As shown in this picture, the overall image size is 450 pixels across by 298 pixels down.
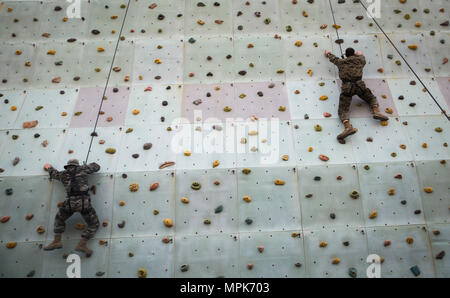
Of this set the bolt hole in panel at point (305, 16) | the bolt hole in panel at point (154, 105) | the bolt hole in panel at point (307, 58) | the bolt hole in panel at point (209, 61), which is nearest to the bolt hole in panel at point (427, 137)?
the bolt hole in panel at point (307, 58)

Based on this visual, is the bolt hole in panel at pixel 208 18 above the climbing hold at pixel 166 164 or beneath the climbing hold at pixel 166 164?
above

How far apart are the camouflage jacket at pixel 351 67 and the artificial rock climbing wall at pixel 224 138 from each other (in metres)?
0.51

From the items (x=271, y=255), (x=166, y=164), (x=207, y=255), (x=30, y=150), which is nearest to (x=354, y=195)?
(x=271, y=255)

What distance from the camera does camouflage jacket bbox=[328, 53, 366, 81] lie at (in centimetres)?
648

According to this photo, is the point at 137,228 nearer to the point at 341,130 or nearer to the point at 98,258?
the point at 98,258

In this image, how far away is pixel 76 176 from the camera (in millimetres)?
5898

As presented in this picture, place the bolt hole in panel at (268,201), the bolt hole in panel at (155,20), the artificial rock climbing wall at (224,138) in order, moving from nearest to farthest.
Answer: the artificial rock climbing wall at (224,138)
the bolt hole in panel at (268,201)
the bolt hole in panel at (155,20)

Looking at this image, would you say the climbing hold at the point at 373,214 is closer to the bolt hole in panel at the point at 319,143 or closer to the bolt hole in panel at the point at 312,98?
the bolt hole in panel at the point at 319,143

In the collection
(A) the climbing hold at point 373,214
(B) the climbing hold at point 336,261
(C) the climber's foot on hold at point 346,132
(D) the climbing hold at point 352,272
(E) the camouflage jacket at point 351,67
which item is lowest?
(D) the climbing hold at point 352,272

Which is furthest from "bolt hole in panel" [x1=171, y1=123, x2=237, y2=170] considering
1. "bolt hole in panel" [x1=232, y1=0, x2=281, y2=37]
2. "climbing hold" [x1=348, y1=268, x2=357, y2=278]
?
Result: "climbing hold" [x1=348, y1=268, x2=357, y2=278]

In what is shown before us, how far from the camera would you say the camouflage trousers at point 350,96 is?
650cm

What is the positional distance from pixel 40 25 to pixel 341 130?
→ 6.14 metres

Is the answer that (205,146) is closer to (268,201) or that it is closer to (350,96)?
(268,201)

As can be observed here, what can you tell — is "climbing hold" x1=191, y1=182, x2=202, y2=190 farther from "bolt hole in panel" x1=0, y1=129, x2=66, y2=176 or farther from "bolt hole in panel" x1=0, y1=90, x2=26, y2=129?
"bolt hole in panel" x1=0, y1=90, x2=26, y2=129
